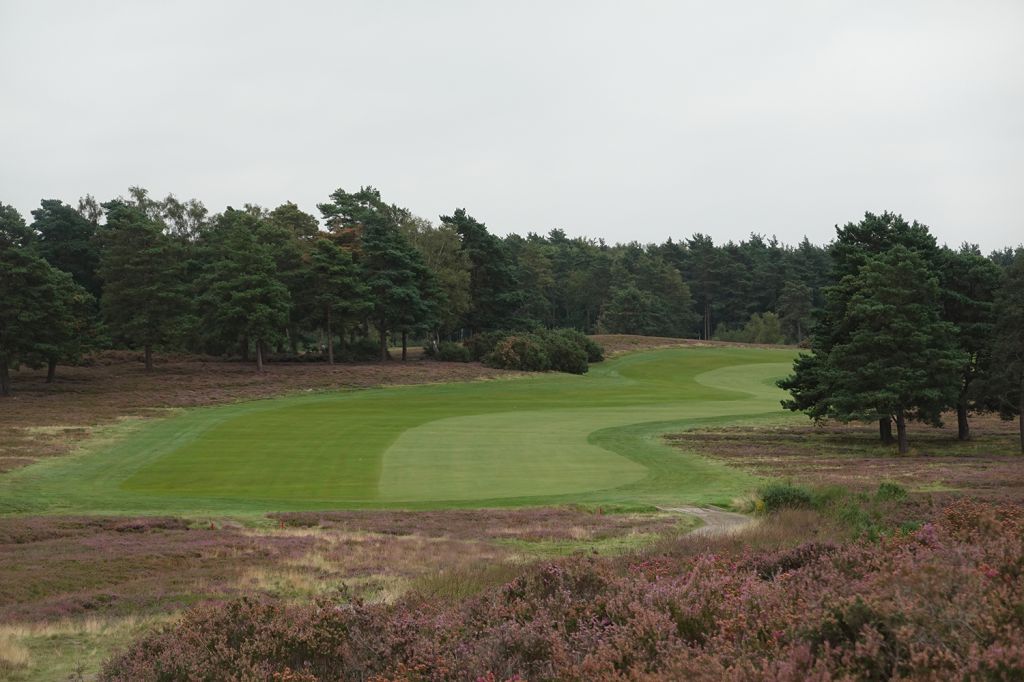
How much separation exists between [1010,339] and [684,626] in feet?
114

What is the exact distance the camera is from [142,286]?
215ft

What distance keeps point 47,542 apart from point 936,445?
38.0 m

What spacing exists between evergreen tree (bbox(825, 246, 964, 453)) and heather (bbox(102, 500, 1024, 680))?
90.3 feet

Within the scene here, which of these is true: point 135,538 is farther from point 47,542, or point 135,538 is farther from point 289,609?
point 289,609

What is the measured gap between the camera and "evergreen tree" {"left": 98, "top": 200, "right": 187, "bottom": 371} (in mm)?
64875

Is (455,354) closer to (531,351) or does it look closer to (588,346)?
(531,351)

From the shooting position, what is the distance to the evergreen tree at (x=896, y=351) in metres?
34.4


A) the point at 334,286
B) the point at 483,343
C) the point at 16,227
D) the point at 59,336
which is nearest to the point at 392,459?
the point at 59,336

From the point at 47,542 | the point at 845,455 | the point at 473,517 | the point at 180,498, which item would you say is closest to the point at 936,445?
the point at 845,455

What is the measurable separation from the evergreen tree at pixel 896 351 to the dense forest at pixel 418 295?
9cm

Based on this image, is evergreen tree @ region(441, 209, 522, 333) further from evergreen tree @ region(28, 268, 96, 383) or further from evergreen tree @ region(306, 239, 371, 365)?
evergreen tree @ region(28, 268, 96, 383)

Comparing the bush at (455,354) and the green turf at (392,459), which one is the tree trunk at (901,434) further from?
the bush at (455,354)

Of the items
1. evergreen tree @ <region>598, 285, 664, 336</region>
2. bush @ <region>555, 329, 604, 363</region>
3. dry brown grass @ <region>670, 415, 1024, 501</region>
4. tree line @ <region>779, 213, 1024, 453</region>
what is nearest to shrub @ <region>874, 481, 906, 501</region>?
dry brown grass @ <region>670, 415, 1024, 501</region>

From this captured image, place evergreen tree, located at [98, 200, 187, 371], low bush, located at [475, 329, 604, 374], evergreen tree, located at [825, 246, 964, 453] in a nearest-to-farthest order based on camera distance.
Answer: evergreen tree, located at [825, 246, 964, 453]
evergreen tree, located at [98, 200, 187, 371]
low bush, located at [475, 329, 604, 374]
